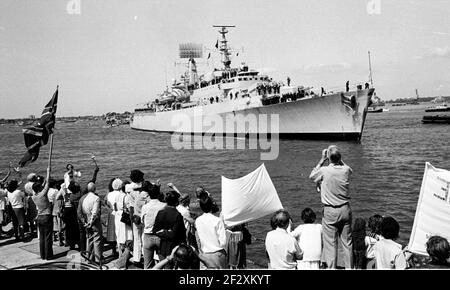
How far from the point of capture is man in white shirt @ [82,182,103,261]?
503 cm

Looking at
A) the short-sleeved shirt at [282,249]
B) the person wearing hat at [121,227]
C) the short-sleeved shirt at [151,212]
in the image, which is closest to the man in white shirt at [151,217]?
the short-sleeved shirt at [151,212]

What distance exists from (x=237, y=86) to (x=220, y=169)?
19648 mm

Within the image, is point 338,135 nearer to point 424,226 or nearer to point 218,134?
point 218,134

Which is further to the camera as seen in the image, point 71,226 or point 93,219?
point 71,226

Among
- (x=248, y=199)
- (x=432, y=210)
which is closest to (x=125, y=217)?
(x=248, y=199)

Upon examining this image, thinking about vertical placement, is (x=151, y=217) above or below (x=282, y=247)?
above

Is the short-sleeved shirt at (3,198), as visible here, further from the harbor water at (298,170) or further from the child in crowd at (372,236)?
the child in crowd at (372,236)

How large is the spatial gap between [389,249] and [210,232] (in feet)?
5.63

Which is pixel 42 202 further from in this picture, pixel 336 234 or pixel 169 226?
pixel 336 234

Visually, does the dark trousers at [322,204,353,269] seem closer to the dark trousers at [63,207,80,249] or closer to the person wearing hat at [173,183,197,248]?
the person wearing hat at [173,183,197,248]

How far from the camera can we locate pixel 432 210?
3660 mm

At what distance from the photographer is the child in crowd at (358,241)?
14.1ft

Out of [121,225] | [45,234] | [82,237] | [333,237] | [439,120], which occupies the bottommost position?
[82,237]

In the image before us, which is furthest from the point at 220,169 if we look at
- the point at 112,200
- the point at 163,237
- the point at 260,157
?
the point at 163,237
